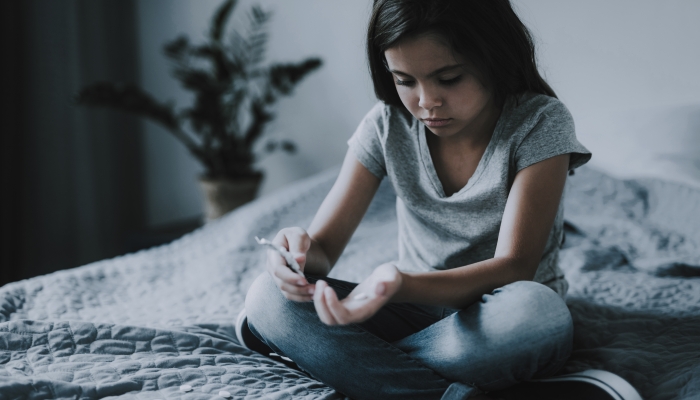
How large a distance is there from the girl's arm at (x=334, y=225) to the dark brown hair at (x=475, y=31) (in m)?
0.23

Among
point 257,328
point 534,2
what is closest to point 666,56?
A: point 534,2

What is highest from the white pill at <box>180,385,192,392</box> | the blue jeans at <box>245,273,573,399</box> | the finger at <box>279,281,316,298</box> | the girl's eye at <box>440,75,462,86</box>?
the girl's eye at <box>440,75,462,86</box>

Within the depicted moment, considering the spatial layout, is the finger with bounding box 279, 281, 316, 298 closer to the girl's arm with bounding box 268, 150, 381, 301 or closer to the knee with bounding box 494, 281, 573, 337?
the girl's arm with bounding box 268, 150, 381, 301

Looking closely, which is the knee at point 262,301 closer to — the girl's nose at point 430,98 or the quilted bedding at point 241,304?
the quilted bedding at point 241,304

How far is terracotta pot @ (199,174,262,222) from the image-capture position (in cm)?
223

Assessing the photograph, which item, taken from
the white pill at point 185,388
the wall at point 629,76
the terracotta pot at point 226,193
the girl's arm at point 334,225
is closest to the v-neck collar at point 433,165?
the girl's arm at point 334,225

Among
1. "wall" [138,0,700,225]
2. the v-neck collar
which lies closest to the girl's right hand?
the v-neck collar

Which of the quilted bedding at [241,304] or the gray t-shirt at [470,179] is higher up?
the gray t-shirt at [470,179]

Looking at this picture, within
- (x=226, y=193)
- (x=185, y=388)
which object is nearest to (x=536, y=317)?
(x=185, y=388)

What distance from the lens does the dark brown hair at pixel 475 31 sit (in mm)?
827

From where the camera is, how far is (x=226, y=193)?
7.33 ft

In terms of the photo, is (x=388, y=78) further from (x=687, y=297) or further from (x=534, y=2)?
(x=534, y=2)

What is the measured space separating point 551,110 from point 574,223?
2.14 ft

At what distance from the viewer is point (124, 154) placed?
2701 mm
